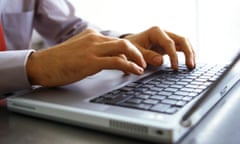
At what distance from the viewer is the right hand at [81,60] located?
0.55 meters

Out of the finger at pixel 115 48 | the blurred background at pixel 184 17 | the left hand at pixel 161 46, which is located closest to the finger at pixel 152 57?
the left hand at pixel 161 46

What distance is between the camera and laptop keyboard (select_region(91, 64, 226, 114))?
1.50 feet

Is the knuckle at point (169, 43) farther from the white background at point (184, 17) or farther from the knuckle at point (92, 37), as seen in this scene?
the white background at point (184, 17)

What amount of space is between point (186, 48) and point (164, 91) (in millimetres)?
212

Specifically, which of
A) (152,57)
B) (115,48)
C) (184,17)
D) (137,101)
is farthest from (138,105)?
(184,17)

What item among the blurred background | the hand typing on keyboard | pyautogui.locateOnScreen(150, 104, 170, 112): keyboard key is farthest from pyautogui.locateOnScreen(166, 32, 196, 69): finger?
the blurred background

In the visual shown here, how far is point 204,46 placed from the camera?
80.7 inches

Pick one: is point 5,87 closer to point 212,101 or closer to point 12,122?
point 12,122

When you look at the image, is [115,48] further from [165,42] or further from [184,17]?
[184,17]

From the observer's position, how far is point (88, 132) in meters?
0.45

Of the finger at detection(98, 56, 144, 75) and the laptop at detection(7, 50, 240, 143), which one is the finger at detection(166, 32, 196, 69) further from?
the finger at detection(98, 56, 144, 75)

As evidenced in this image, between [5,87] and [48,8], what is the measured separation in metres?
0.64

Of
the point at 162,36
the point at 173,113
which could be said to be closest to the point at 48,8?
the point at 162,36

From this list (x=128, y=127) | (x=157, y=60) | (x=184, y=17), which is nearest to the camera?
(x=128, y=127)
